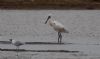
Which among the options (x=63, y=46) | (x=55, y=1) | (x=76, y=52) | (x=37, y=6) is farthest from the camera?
(x=55, y=1)

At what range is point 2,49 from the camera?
41.8 ft

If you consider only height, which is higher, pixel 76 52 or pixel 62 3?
pixel 62 3

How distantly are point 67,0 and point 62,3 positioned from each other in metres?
0.97

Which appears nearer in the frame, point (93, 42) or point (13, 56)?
point (13, 56)

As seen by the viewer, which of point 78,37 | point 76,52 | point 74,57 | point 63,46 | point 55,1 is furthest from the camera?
point 55,1

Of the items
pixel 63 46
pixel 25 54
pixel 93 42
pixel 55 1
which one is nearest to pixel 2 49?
pixel 25 54

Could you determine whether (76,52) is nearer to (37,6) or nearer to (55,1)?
(37,6)

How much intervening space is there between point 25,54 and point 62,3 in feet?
85.3

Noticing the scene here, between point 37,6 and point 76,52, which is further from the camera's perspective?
point 37,6

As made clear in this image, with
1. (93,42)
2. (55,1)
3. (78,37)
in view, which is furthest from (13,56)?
(55,1)

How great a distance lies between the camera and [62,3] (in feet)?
124

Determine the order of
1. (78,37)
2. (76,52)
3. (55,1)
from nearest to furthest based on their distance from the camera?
A: (76,52), (78,37), (55,1)

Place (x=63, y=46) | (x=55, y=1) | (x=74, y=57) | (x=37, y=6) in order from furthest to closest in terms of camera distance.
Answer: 1. (x=55, y=1)
2. (x=37, y=6)
3. (x=63, y=46)
4. (x=74, y=57)

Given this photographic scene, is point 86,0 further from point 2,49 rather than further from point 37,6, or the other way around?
point 2,49
